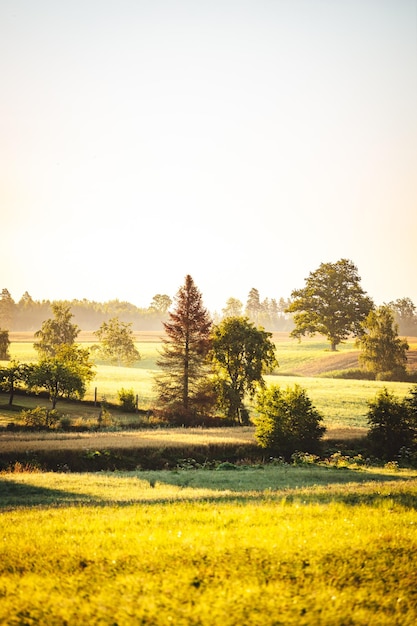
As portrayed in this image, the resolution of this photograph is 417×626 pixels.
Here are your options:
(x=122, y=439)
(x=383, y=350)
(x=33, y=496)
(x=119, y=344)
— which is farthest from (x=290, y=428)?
(x=119, y=344)

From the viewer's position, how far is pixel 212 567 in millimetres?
7277

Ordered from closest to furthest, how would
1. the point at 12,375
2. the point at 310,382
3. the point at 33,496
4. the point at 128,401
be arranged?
the point at 33,496, the point at 12,375, the point at 128,401, the point at 310,382

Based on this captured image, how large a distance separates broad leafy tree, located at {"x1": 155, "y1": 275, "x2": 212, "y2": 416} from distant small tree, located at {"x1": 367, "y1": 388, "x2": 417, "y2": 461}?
22.0 meters

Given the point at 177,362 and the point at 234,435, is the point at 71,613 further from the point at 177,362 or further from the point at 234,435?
the point at 177,362

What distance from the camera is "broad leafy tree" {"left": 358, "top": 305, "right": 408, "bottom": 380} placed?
88.7 m

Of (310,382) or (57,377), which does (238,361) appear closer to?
(57,377)

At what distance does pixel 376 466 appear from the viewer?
33.6 m

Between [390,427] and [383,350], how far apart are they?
56.1 metres

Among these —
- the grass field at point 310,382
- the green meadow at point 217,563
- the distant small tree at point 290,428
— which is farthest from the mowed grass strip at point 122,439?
the green meadow at point 217,563

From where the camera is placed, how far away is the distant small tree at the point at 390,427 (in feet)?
121

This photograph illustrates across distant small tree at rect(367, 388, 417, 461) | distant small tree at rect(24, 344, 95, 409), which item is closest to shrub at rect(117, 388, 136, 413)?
distant small tree at rect(24, 344, 95, 409)

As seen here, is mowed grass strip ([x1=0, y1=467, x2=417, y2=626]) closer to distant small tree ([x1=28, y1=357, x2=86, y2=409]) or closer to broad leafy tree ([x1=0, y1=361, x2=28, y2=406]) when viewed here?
distant small tree ([x1=28, y1=357, x2=86, y2=409])

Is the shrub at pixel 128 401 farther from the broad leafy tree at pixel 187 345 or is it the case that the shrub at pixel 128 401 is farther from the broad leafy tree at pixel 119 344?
the broad leafy tree at pixel 119 344

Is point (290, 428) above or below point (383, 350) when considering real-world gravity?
below
